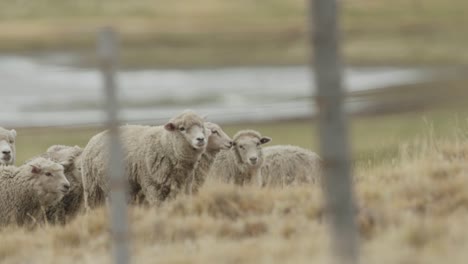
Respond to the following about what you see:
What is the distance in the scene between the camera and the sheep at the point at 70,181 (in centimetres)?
1582

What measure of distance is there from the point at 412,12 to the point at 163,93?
23.6 m

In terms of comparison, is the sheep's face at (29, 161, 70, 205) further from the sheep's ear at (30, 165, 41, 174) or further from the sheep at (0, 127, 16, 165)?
the sheep at (0, 127, 16, 165)

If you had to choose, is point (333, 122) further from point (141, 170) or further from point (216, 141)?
point (216, 141)

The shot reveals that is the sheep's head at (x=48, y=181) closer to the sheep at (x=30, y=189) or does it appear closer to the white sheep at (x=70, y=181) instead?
the sheep at (x=30, y=189)

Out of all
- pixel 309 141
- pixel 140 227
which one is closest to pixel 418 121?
pixel 309 141

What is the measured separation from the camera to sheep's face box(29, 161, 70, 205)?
1516 cm

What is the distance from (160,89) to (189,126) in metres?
36.5

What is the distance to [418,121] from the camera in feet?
121

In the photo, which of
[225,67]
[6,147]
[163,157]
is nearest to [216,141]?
[163,157]

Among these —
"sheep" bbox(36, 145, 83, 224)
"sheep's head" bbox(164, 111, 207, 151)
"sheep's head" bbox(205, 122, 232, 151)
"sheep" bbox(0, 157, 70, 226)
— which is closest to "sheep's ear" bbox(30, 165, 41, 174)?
"sheep" bbox(0, 157, 70, 226)

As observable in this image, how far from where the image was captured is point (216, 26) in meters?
63.7

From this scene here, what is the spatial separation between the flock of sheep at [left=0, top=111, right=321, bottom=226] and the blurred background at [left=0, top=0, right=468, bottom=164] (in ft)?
29.1

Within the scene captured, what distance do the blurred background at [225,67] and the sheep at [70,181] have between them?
28.9ft

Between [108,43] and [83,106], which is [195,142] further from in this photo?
[83,106]
